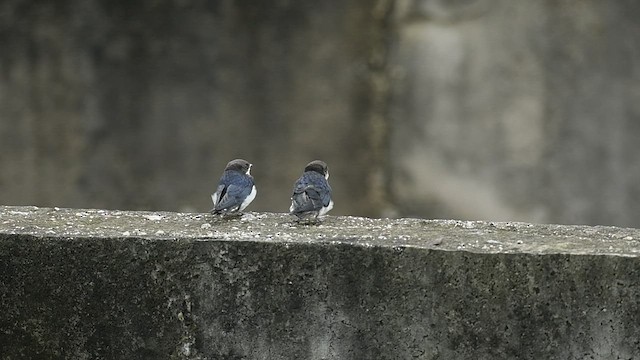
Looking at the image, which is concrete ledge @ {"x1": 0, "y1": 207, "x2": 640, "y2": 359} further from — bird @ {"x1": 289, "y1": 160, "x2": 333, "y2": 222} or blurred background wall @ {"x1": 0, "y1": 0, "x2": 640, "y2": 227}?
blurred background wall @ {"x1": 0, "y1": 0, "x2": 640, "y2": 227}

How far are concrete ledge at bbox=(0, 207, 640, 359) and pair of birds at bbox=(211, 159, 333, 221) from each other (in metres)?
0.31

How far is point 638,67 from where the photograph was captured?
7.24m

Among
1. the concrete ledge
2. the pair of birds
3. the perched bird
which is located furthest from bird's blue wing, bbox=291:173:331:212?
the concrete ledge

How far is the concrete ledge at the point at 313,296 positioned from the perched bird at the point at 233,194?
0.41 metres

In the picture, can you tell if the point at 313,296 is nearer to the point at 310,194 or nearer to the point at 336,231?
the point at 336,231

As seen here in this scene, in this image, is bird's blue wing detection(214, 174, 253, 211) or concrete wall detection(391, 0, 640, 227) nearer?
bird's blue wing detection(214, 174, 253, 211)

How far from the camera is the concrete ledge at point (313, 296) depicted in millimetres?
2844

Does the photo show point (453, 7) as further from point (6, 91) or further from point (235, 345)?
point (235, 345)

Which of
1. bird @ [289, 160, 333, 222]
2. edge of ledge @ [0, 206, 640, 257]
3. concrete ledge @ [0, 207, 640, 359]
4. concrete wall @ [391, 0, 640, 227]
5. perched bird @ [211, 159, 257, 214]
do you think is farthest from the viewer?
concrete wall @ [391, 0, 640, 227]

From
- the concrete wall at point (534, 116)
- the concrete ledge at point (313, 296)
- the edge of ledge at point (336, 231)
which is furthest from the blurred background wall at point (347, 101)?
the concrete ledge at point (313, 296)

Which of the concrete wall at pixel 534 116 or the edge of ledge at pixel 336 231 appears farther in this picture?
the concrete wall at pixel 534 116

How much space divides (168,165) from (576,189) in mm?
2669

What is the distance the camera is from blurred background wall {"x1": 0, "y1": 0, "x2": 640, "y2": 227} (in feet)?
23.9

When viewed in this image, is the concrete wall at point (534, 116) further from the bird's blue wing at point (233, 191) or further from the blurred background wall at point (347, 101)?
the bird's blue wing at point (233, 191)
